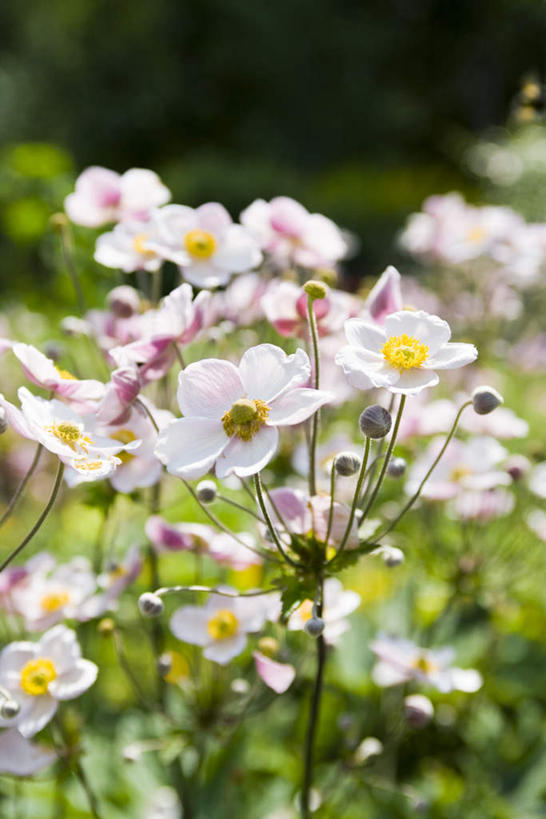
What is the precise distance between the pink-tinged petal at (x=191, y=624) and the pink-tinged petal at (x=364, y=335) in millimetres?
580

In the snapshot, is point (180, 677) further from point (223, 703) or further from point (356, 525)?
point (356, 525)

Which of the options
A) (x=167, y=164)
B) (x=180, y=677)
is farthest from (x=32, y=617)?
(x=167, y=164)

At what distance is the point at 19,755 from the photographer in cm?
126

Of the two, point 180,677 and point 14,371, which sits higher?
point 180,677

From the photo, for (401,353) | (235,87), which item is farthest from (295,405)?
(235,87)

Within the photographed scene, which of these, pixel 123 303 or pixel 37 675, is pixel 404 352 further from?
pixel 37 675

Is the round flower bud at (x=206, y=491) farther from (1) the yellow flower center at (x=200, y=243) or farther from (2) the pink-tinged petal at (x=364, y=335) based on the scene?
(1) the yellow flower center at (x=200, y=243)

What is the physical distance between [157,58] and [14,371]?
394 inches

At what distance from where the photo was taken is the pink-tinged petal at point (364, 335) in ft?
3.57

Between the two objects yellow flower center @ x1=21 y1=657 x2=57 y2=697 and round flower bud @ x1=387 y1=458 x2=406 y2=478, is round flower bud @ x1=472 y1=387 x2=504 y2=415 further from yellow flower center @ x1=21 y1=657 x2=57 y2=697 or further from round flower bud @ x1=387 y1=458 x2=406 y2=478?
yellow flower center @ x1=21 y1=657 x2=57 y2=697

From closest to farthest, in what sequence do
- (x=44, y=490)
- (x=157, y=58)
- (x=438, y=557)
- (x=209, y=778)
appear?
(x=209, y=778) → (x=438, y=557) → (x=44, y=490) → (x=157, y=58)

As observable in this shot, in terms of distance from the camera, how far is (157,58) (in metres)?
12.8

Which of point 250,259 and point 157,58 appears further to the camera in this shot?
point 157,58

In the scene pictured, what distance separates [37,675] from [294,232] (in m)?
0.86
